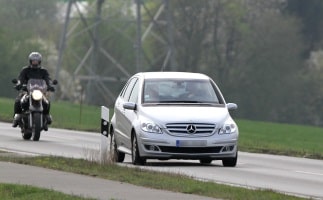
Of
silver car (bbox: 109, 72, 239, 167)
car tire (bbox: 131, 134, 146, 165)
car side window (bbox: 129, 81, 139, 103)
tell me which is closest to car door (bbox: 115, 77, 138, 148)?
silver car (bbox: 109, 72, 239, 167)

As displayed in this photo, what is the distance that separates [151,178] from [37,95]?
12.3 meters

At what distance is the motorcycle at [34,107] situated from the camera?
31.5 metres

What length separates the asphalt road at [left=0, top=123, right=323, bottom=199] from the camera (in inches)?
807

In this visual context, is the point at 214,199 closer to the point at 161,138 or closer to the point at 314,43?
the point at 161,138

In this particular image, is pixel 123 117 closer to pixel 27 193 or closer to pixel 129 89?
pixel 129 89

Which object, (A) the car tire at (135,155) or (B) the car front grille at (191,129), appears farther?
(A) the car tire at (135,155)

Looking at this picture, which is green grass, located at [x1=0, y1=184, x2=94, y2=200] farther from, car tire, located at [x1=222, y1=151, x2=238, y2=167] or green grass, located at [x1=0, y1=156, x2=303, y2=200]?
car tire, located at [x1=222, y1=151, x2=238, y2=167]

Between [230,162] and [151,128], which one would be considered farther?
[230,162]

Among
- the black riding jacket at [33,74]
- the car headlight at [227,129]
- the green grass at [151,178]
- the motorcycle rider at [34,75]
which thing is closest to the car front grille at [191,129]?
the car headlight at [227,129]

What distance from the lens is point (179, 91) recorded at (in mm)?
24984

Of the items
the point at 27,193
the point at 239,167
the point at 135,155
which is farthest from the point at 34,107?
the point at 27,193

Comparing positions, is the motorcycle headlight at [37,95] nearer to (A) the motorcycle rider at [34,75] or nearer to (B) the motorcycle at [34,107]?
(B) the motorcycle at [34,107]

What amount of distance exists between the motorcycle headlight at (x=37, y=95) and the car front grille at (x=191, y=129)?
8.33m

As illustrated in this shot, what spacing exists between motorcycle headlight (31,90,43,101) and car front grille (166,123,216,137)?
833 centimetres
